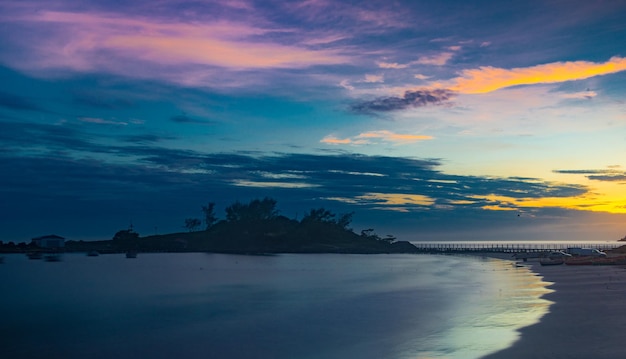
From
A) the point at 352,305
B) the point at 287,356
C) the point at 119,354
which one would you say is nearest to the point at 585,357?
the point at 287,356

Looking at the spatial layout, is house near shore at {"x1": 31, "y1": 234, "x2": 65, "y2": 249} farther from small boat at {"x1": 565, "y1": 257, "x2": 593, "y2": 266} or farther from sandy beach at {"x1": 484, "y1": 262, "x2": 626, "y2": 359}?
sandy beach at {"x1": 484, "y1": 262, "x2": 626, "y2": 359}

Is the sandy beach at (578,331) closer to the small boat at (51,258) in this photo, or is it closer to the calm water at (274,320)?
the calm water at (274,320)

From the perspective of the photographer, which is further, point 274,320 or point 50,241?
point 50,241

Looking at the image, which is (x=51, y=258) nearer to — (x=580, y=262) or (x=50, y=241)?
(x=50, y=241)

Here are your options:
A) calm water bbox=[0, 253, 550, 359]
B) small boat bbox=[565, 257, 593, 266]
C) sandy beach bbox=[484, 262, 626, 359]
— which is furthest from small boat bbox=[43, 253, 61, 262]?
sandy beach bbox=[484, 262, 626, 359]

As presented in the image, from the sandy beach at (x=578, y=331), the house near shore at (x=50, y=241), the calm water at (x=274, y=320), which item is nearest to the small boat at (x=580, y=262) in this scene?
the calm water at (x=274, y=320)

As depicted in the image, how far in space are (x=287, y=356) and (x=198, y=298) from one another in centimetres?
2831

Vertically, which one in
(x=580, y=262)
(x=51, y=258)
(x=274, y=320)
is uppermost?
(x=580, y=262)

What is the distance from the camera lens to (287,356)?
23.3m

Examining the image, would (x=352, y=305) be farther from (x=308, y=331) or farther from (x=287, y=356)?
(x=287, y=356)

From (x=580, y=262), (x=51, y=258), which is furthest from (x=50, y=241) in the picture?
(x=580, y=262)

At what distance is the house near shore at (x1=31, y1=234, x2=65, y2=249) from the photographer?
7106 inches

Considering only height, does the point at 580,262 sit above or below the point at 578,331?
above

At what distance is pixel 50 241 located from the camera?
181 metres
